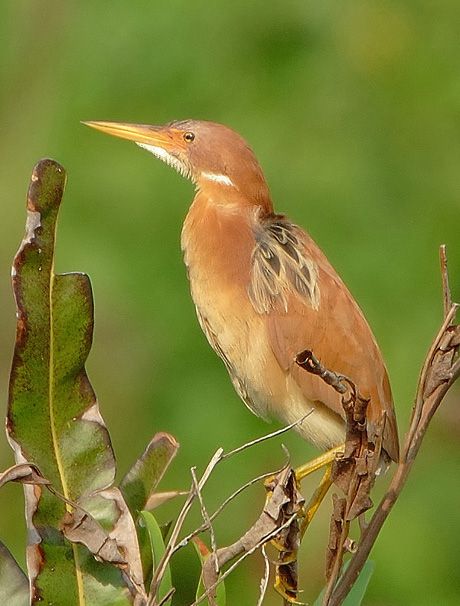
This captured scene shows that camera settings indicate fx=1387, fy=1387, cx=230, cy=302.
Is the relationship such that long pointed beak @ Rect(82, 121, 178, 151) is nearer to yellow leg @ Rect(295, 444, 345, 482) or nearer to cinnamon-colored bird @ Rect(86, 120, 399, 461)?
cinnamon-colored bird @ Rect(86, 120, 399, 461)

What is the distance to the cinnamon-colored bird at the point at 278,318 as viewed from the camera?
86.6 inches

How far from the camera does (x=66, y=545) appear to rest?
158 cm

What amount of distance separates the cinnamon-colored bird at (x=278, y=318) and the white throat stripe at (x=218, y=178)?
1 centimetres

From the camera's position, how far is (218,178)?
240cm

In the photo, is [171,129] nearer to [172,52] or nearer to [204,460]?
[204,460]

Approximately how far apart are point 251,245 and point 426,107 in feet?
7.56

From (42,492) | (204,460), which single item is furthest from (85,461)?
(204,460)

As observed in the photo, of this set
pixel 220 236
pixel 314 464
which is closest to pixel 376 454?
pixel 314 464

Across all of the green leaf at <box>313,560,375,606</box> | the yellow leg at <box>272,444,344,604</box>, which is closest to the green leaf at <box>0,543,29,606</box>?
the yellow leg at <box>272,444,344,604</box>

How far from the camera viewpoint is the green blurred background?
142 inches

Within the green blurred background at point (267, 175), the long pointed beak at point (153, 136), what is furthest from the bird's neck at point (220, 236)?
the green blurred background at point (267, 175)

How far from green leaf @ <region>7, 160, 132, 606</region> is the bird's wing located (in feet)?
2.11

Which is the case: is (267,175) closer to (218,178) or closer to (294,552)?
(218,178)

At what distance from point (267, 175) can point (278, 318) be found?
6.11 feet
